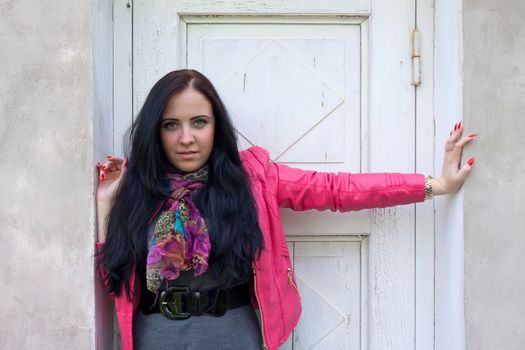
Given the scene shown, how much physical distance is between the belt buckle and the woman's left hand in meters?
0.99

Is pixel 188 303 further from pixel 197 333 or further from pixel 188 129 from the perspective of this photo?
pixel 188 129

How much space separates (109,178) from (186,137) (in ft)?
1.24

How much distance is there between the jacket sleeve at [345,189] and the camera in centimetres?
216

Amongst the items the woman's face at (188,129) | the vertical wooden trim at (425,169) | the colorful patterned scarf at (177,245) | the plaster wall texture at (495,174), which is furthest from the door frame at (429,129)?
the colorful patterned scarf at (177,245)

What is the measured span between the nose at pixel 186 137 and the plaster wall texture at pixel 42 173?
369 millimetres

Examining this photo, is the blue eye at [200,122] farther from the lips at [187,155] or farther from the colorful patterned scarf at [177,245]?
the colorful patterned scarf at [177,245]

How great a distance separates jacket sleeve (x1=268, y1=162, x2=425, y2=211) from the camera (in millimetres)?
2160

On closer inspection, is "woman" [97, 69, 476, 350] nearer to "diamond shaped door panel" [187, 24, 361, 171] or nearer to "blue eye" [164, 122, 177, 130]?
"blue eye" [164, 122, 177, 130]

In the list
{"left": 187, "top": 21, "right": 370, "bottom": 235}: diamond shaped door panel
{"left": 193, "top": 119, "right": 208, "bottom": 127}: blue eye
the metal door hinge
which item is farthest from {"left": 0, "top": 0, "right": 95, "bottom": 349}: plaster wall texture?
the metal door hinge

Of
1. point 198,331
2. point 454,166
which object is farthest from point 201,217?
point 454,166

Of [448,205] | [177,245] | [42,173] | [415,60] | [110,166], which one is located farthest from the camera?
[415,60]

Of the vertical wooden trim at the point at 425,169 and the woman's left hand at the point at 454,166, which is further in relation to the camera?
the vertical wooden trim at the point at 425,169

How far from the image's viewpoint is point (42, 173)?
2.09 m

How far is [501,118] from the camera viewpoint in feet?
7.01
